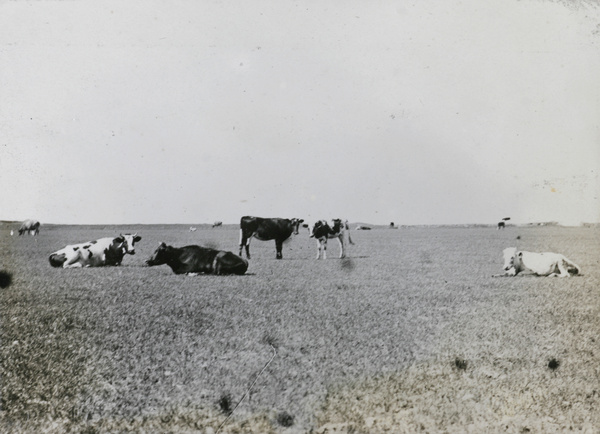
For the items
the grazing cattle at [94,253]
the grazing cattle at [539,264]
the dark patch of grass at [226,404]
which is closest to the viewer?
the dark patch of grass at [226,404]

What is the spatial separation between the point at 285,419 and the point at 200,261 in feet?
25.4

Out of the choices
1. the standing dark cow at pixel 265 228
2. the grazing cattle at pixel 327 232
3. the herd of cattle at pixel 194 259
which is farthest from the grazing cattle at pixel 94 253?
the grazing cattle at pixel 327 232

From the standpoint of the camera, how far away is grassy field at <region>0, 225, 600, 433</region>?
194 inches

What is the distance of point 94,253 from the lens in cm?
1402

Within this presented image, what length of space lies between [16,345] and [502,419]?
5404 millimetres

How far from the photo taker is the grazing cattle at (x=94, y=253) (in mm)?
13508

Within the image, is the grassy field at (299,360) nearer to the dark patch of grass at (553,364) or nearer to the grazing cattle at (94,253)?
the dark patch of grass at (553,364)

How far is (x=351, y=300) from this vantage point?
8680 mm

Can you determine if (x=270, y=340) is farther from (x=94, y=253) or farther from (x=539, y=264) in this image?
(x=94, y=253)

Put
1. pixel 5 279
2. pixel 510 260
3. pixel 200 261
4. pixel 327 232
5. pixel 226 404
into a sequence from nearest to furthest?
1. pixel 226 404
2. pixel 5 279
3. pixel 510 260
4. pixel 200 261
5. pixel 327 232

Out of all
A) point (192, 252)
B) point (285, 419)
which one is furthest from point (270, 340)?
point (192, 252)

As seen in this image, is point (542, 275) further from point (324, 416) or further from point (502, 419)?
point (324, 416)

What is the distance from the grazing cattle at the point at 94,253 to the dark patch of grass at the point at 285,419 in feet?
32.9

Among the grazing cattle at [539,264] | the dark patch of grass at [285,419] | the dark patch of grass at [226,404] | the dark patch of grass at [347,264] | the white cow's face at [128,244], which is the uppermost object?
the white cow's face at [128,244]
